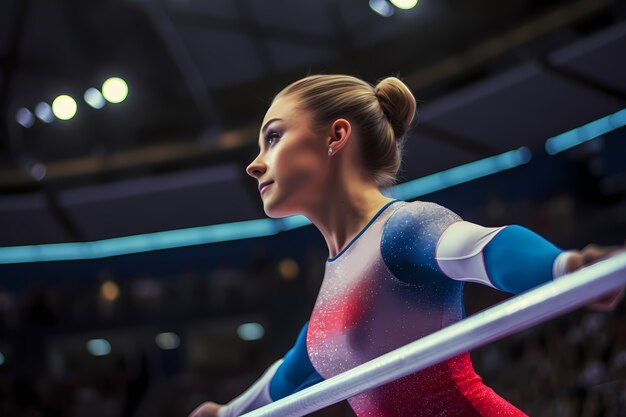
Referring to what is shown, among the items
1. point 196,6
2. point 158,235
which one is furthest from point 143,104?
point 158,235

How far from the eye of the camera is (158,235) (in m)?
12.9

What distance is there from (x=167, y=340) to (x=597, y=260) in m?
11.9

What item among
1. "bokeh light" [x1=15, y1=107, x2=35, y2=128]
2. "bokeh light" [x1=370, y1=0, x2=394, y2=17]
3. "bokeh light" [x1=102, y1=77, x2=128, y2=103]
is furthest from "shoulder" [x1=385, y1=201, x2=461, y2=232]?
"bokeh light" [x1=15, y1=107, x2=35, y2=128]

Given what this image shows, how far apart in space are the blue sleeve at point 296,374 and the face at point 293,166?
0.34 m

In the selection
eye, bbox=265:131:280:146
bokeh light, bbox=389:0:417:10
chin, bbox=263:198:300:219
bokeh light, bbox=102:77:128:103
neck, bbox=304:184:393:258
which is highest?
bokeh light, bbox=102:77:128:103

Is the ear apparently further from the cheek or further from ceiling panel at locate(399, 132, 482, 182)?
ceiling panel at locate(399, 132, 482, 182)

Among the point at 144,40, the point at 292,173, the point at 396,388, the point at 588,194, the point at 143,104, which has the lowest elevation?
the point at 588,194

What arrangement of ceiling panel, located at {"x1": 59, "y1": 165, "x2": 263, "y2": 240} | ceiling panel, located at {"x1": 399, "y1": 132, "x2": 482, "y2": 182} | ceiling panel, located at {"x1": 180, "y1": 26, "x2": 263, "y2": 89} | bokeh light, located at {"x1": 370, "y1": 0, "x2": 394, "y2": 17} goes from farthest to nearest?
ceiling panel, located at {"x1": 59, "y1": 165, "x2": 263, "y2": 240}
ceiling panel, located at {"x1": 180, "y1": 26, "x2": 263, "y2": 89}
ceiling panel, located at {"x1": 399, "y1": 132, "x2": 482, "y2": 182}
bokeh light, located at {"x1": 370, "y1": 0, "x2": 394, "y2": 17}

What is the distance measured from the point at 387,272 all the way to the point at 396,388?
25cm

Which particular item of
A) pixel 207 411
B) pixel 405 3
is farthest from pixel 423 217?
pixel 405 3

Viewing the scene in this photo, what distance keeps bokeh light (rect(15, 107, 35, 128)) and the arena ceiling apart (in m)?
0.12

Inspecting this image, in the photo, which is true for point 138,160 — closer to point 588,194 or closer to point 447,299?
point 588,194

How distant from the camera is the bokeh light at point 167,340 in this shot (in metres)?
12.4

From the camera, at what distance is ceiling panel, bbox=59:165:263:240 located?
1057 cm
